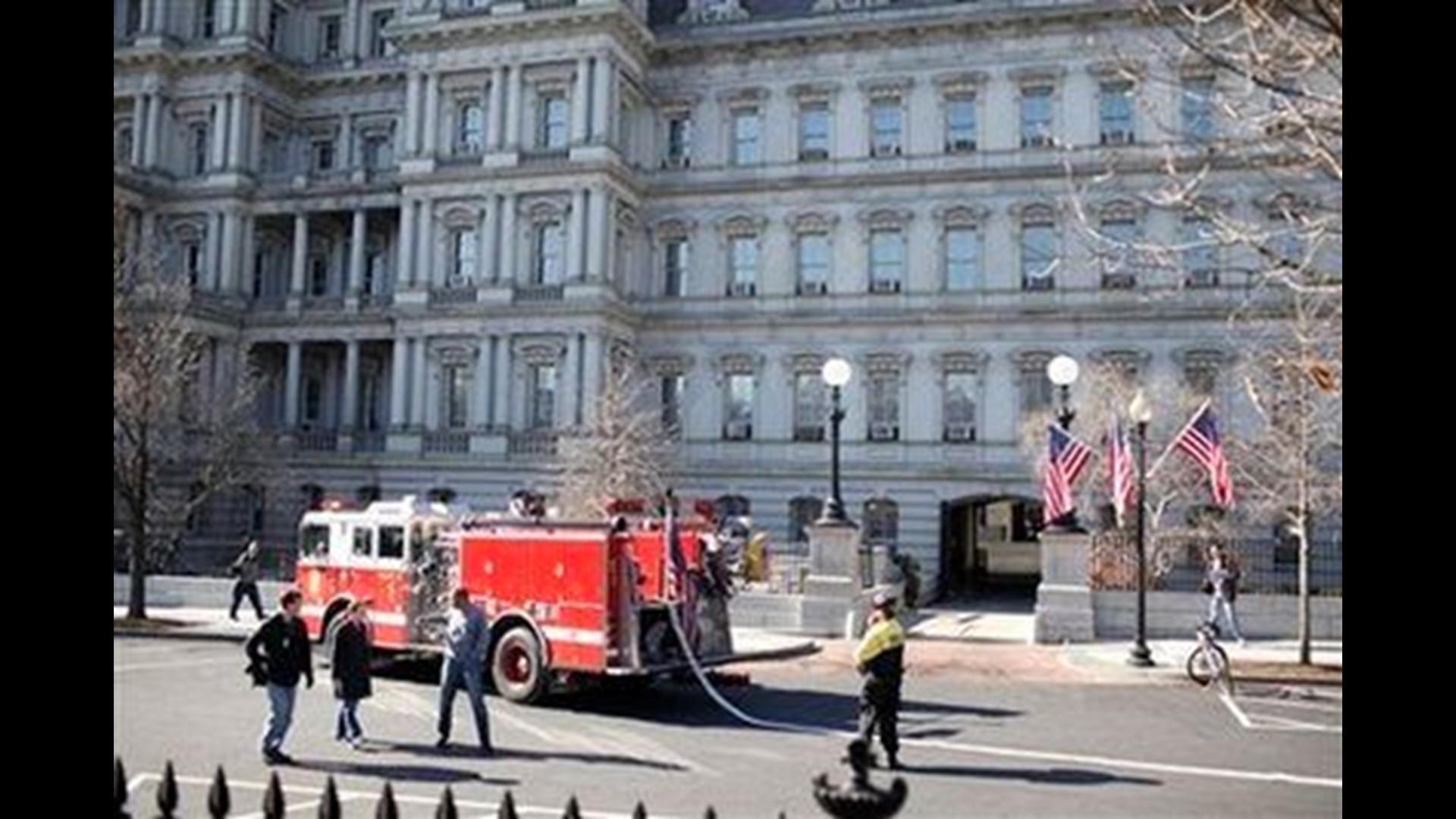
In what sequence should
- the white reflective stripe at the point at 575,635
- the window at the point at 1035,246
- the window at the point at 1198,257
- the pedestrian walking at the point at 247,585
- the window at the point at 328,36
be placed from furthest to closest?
1. the window at the point at 328,36
2. the window at the point at 1035,246
3. the window at the point at 1198,257
4. the pedestrian walking at the point at 247,585
5. the white reflective stripe at the point at 575,635

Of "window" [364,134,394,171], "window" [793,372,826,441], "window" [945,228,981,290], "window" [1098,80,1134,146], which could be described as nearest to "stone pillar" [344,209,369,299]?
"window" [364,134,394,171]

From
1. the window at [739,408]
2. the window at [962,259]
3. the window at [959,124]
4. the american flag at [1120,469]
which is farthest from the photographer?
the window at [739,408]

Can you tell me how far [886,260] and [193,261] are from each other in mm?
28767

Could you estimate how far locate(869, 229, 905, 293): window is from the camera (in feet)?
147

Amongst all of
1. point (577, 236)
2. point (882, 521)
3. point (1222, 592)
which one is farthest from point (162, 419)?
point (1222, 592)

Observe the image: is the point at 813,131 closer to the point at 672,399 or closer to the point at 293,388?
the point at 672,399

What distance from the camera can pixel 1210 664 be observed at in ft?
67.2

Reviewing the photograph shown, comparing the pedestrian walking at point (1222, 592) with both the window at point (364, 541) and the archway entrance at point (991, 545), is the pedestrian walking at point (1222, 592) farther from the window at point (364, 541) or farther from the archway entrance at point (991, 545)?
the archway entrance at point (991, 545)

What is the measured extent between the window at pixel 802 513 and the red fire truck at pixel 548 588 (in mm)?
24325

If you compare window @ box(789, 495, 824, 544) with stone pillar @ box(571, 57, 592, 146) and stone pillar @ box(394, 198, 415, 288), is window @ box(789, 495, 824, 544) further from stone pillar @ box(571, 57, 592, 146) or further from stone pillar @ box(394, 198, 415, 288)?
stone pillar @ box(394, 198, 415, 288)

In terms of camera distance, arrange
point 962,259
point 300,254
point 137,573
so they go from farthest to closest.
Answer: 1. point 300,254
2. point 962,259
3. point 137,573

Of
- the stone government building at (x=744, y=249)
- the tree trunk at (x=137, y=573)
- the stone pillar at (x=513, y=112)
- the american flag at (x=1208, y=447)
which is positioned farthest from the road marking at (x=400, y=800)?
the stone pillar at (x=513, y=112)

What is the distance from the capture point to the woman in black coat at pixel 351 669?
46.5ft
